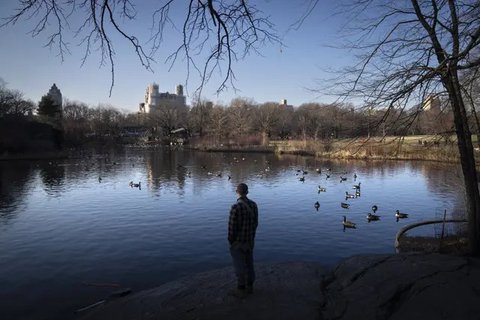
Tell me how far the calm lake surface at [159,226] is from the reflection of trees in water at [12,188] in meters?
0.10

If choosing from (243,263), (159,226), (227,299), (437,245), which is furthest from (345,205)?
(243,263)

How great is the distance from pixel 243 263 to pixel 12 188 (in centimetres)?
3019

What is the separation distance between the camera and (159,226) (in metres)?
19.0

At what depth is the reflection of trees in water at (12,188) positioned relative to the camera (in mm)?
23047

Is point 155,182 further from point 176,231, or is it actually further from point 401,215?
point 401,215

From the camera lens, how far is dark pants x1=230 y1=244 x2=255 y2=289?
7.11 m

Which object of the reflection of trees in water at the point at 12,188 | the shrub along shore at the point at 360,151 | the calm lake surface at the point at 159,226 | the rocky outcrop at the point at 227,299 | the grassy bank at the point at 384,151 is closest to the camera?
the rocky outcrop at the point at 227,299

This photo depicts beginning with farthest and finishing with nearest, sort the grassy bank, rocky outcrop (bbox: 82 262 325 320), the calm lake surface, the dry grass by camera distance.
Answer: the grassy bank, the calm lake surface, the dry grass, rocky outcrop (bbox: 82 262 325 320)

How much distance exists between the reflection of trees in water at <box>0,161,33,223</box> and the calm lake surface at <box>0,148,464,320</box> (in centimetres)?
10

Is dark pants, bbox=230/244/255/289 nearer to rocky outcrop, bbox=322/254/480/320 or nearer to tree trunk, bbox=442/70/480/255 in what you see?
rocky outcrop, bbox=322/254/480/320

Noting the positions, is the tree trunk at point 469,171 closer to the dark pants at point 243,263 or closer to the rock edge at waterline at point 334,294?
the rock edge at waterline at point 334,294

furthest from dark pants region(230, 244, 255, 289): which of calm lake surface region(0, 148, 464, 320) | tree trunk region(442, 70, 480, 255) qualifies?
tree trunk region(442, 70, 480, 255)

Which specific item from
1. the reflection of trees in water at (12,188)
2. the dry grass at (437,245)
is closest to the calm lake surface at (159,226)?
the reflection of trees in water at (12,188)

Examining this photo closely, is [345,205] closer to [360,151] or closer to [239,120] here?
[360,151]
